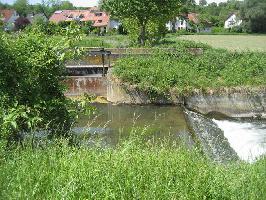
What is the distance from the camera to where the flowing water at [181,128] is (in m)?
12.2

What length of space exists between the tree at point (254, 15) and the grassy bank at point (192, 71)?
127 ft

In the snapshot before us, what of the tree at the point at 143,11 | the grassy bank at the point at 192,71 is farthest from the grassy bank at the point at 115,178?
the tree at the point at 143,11

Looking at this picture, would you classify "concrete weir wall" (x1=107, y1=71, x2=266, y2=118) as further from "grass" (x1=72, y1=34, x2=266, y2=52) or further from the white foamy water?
"grass" (x1=72, y1=34, x2=266, y2=52)

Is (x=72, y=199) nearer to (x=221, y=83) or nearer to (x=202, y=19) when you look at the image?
(x=221, y=83)

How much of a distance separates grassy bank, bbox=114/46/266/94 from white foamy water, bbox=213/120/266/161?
243cm

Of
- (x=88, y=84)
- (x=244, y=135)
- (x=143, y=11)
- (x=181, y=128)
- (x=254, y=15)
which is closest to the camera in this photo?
(x=181, y=128)

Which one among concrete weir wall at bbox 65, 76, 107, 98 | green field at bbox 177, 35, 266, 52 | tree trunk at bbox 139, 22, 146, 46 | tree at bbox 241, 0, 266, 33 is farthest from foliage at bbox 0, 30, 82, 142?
tree at bbox 241, 0, 266, 33

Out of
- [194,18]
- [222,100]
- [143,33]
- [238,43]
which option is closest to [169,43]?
[143,33]

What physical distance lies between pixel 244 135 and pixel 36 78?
360 inches

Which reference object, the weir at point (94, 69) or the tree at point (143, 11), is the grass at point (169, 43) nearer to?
the tree at point (143, 11)

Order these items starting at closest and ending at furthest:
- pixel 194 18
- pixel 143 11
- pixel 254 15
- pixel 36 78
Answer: pixel 36 78
pixel 143 11
pixel 254 15
pixel 194 18

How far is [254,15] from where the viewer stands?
58.2m

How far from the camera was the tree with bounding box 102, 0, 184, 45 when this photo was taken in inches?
1077

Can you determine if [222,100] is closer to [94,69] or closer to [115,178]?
[94,69]
